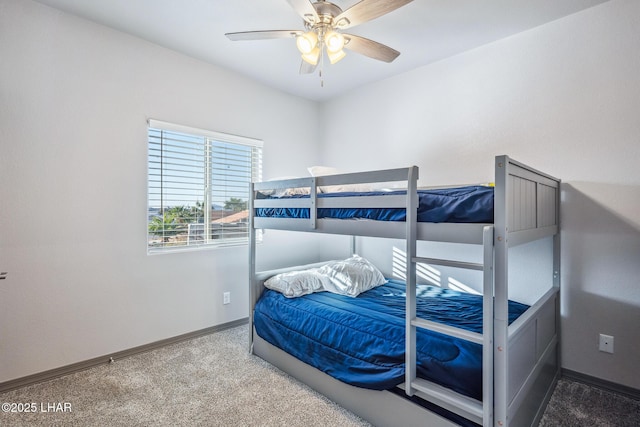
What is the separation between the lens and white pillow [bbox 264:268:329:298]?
8.60 ft

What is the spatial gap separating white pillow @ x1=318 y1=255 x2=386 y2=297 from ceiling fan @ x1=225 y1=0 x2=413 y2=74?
1698mm

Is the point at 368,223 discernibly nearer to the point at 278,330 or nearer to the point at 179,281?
the point at 278,330

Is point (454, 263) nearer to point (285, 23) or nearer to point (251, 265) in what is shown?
point (251, 265)

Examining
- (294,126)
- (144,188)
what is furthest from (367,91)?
(144,188)

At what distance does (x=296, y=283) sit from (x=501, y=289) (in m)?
1.67

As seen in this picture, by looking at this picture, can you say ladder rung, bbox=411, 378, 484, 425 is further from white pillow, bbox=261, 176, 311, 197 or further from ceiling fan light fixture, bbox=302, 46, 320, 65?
ceiling fan light fixture, bbox=302, 46, 320, 65

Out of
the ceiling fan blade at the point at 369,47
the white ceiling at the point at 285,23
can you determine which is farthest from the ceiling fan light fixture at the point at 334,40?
the white ceiling at the point at 285,23

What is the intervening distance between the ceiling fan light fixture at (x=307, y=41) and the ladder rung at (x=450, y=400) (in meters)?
1.96

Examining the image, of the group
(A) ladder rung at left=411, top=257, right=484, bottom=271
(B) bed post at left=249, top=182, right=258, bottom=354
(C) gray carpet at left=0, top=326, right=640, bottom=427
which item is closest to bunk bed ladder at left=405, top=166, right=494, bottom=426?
(A) ladder rung at left=411, top=257, right=484, bottom=271

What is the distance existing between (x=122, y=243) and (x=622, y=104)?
3787 mm

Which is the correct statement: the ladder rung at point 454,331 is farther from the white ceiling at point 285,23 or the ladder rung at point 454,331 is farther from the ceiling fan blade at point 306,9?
the white ceiling at point 285,23

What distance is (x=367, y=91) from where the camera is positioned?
355 centimetres

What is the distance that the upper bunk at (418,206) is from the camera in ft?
4.65

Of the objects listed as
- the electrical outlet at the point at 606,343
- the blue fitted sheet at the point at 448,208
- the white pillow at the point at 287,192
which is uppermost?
the white pillow at the point at 287,192
